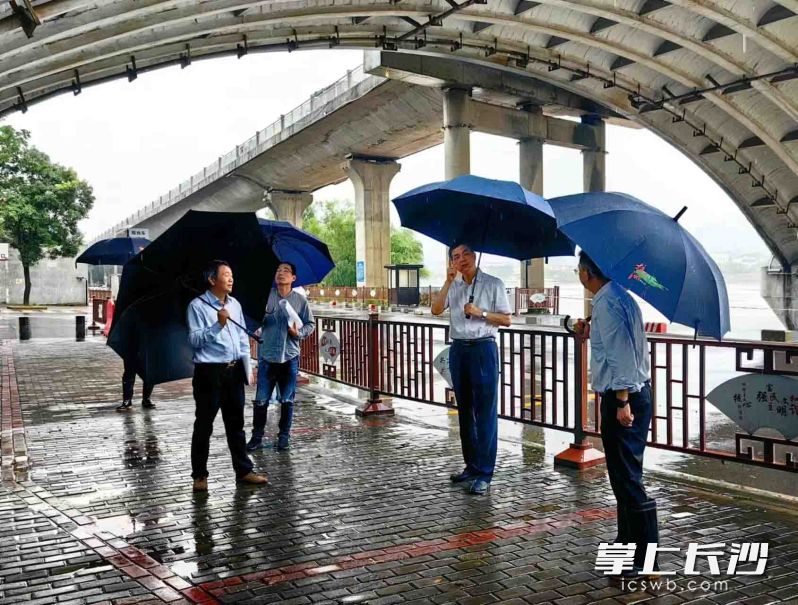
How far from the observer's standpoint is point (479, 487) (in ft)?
18.7

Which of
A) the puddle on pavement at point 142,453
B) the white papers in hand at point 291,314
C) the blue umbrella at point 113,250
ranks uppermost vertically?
the blue umbrella at point 113,250

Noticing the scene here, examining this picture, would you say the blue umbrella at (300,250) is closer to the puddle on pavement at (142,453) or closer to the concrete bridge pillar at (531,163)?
the puddle on pavement at (142,453)

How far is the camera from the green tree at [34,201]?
39125 millimetres

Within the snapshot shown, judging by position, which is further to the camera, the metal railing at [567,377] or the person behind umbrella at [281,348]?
the person behind umbrella at [281,348]

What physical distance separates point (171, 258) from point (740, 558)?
4.51m

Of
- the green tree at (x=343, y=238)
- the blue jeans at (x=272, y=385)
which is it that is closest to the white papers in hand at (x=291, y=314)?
the blue jeans at (x=272, y=385)

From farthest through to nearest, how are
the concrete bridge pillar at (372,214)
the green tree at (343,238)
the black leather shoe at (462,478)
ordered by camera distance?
the green tree at (343,238) → the concrete bridge pillar at (372,214) → the black leather shoe at (462,478)

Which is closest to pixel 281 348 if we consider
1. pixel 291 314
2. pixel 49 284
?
pixel 291 314

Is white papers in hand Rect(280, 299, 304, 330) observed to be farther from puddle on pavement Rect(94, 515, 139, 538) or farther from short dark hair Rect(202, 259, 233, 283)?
puddle on pavement Rect(94, 515, 139, 538)

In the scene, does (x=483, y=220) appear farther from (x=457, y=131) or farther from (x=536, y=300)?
(x=536, y=300)

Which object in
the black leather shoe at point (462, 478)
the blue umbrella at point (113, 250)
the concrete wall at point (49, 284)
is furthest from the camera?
the concrete wall at point (49, 284)

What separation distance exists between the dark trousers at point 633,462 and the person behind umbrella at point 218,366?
2893mm

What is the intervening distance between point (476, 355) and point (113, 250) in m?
10.5

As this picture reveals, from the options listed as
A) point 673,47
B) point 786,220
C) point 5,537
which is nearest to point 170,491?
point 5,537
